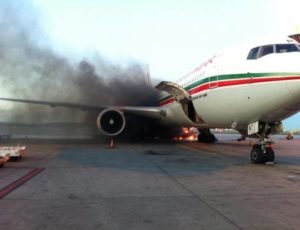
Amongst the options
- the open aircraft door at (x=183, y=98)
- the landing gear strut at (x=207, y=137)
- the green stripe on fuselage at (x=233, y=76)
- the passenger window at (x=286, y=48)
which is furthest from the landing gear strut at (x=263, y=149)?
Answer: the landing gear strut at (x=207, y=137)

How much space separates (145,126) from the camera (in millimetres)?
25141

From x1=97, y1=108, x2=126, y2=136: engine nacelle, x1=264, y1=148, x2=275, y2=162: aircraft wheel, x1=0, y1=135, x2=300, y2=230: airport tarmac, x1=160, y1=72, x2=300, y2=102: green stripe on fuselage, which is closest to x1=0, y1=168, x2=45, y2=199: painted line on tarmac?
x1=0, y1=135, x2=300, y2=230: airport tarmac

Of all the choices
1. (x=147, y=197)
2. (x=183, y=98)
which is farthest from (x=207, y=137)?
(x=147, y=197)

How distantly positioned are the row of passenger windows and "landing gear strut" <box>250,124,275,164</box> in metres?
2.17

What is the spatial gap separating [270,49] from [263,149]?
10.0 feet

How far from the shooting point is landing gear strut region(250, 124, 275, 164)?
11.5 metres

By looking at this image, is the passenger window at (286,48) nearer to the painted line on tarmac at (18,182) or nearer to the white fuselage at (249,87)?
the white fuselage at (249,87)

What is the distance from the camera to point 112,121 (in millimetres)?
20359

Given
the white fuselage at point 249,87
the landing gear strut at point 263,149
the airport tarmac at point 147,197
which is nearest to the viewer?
the airport tarmac at point 147,197

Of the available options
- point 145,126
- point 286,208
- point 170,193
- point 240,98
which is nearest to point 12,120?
point 145,126

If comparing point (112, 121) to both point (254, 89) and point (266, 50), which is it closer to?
point (254, 89)

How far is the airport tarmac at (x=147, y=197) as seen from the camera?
4906 mm

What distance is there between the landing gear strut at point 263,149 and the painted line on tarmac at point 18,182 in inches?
253

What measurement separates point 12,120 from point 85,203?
24.4 metres
